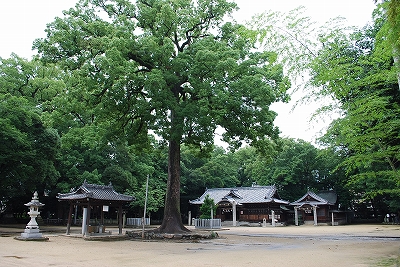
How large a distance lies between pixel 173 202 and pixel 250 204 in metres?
24.8

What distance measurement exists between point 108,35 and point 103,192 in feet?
31.3

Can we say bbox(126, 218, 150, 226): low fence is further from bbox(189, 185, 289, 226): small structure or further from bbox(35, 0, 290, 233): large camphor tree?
bbox(35, 0, 290, 233): large camphor tree

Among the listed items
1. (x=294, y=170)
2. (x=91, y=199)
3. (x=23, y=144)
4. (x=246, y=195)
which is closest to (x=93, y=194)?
(x=91, y=199)

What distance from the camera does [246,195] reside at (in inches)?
1660

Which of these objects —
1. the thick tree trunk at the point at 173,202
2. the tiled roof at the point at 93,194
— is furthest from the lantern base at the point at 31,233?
the thick tree trunk at the point at 173,202

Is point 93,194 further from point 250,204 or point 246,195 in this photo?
point 246,195

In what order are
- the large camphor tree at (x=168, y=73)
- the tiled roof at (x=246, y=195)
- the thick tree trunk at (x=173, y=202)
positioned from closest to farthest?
the large camphor tree at (x=168, y=73), the thick tree trunk at (x=173, y=202), the tiled roof at (x=246, y=195)

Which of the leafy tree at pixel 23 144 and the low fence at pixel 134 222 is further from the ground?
the leafy tree at pixel 23 144

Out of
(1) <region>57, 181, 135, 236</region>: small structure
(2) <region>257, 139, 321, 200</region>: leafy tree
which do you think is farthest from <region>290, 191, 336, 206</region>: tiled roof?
(1) <region>57, 181, 135, 236</region>: small structure

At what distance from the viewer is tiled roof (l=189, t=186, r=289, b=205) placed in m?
40.0

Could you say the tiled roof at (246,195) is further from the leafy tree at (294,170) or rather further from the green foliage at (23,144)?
the green foliage at (23,144)

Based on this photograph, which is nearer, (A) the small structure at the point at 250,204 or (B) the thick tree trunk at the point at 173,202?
(B) the thick tree trunk at the point at 173,202

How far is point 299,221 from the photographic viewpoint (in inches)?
1729

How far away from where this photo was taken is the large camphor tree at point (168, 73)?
1502 cm
